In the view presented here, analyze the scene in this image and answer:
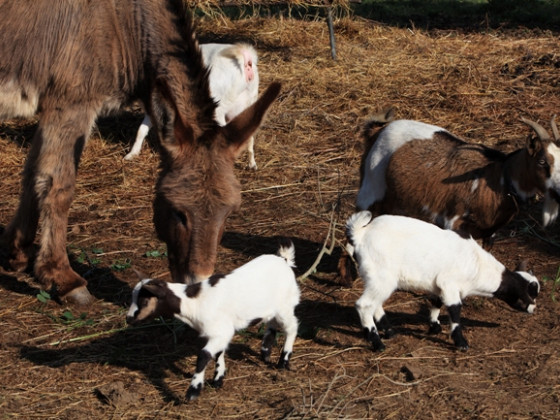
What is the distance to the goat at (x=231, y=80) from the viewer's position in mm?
9047

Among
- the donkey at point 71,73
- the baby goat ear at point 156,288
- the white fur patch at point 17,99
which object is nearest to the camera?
the baby goat ear at point 156,288

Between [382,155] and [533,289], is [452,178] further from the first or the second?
[533,289]

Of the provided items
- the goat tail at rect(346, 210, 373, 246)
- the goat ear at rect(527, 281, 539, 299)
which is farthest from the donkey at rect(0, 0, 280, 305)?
the goat ear at rect(527, 281, 539, 299)

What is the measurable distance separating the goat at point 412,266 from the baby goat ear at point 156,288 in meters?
1.24

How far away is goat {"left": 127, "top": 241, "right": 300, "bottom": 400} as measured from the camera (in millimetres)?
4480

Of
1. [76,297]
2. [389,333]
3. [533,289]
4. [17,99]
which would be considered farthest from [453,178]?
[17,99]

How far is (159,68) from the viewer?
224 inches

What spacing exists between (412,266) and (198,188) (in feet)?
4.41

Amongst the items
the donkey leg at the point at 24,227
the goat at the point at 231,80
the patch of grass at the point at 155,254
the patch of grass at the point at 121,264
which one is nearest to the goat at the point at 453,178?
the patch of grass at the point at 155,254

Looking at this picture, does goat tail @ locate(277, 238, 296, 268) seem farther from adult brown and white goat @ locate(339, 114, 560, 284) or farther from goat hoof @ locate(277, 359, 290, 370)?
adult brown and white goat @ locate(339, 114, 560, 284)

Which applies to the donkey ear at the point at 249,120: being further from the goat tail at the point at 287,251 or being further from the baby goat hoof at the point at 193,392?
the baby goat hoof at the point at 193,392

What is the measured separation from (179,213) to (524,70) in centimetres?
723

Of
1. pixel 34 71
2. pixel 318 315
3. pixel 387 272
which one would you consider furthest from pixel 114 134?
pixel 387 272

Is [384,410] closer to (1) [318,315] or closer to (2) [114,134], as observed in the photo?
(1) [318,315]
